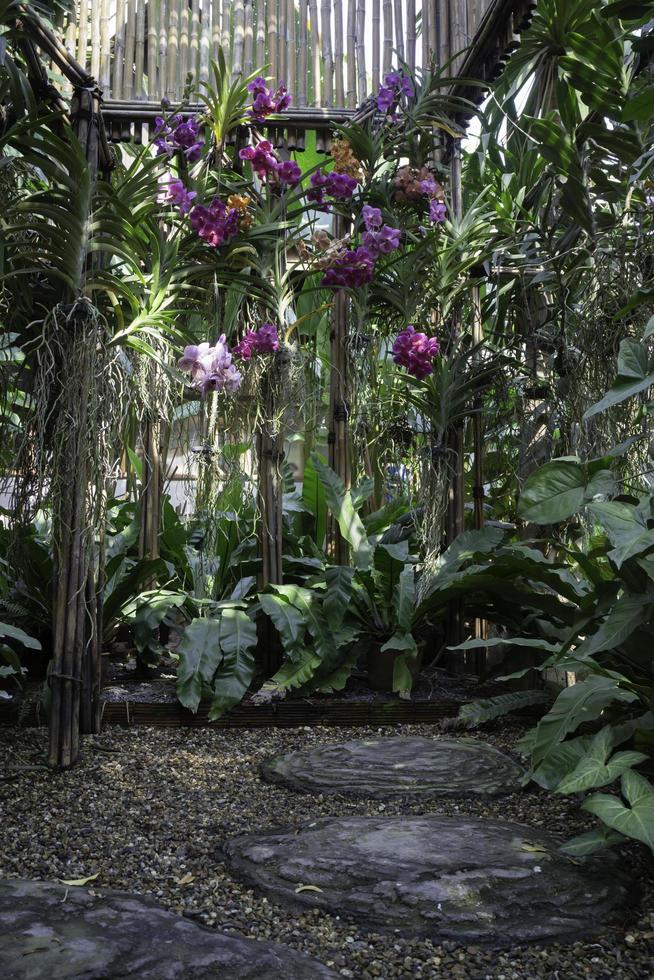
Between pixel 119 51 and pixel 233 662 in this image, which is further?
pixel 119 51

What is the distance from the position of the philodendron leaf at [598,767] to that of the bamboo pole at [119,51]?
363 centimetres

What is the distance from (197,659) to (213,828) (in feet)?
3.23

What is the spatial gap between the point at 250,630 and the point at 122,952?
71.6 inches

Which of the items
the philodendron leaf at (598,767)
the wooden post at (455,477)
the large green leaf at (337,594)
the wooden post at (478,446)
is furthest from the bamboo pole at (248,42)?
the philodendron leaf at (598,767)

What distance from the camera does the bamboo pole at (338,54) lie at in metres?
4.25

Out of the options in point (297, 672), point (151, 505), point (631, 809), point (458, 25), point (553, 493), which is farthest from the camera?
point (458, 25)

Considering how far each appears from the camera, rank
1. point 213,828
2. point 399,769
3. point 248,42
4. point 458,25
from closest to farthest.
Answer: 1. point 213,828
2. point 399,769
3. point 458,25
4. point 248,42

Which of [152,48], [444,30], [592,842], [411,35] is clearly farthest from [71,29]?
[592,842]

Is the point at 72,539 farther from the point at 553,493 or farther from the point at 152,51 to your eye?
the point at 152,51

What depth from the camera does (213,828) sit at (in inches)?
93.2

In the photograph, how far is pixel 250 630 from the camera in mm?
3428

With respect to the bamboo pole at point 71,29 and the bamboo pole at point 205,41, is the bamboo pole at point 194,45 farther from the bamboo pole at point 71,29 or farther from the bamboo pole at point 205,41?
the bamboo pole at point 71,29

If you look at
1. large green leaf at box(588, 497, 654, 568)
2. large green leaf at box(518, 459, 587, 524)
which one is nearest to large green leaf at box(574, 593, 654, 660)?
large green leaf at box(588, 497, 654, 568)

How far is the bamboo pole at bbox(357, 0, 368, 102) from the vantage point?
4.28 metres
